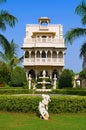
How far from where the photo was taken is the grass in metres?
11.0

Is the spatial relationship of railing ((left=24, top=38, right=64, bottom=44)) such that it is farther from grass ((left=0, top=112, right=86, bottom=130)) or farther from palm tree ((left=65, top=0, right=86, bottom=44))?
grass ((left=0, top=112, right=86, bottom=130))

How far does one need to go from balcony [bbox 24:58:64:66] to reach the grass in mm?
31203

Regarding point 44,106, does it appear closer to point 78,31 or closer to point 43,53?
point 78,31

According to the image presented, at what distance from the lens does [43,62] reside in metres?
45.7

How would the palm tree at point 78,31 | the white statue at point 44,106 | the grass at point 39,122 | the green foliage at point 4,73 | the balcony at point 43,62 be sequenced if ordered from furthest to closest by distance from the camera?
the balcony at point 43,62 < the green foliage at point 4,73 < the palm tree at point 78,31 < the white statue at point 44,106 < the grass at point 39,122

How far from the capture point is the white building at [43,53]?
4600cm

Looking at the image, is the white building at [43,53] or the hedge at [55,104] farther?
the white building at [43,53]

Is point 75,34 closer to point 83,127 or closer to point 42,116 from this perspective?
point 42,116

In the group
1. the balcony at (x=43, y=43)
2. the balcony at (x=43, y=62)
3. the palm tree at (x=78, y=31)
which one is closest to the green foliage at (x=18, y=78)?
the balcony at (x=43, y=62)

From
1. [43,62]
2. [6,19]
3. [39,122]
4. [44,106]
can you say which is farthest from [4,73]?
[39,122]

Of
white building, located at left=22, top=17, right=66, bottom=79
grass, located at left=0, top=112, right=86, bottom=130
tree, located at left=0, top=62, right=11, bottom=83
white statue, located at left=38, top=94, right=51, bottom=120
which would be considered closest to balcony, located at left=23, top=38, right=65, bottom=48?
white building, located at left=22, top=17, right=66, bottom=79

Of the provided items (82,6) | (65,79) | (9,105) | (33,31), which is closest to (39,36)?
(33,31)

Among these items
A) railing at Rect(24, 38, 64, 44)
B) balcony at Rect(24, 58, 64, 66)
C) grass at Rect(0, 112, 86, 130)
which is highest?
railing at Rect(24, 38, 64, 44)

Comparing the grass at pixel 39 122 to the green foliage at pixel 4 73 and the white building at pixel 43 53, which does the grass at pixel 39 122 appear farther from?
the white building at pixel 43 53
